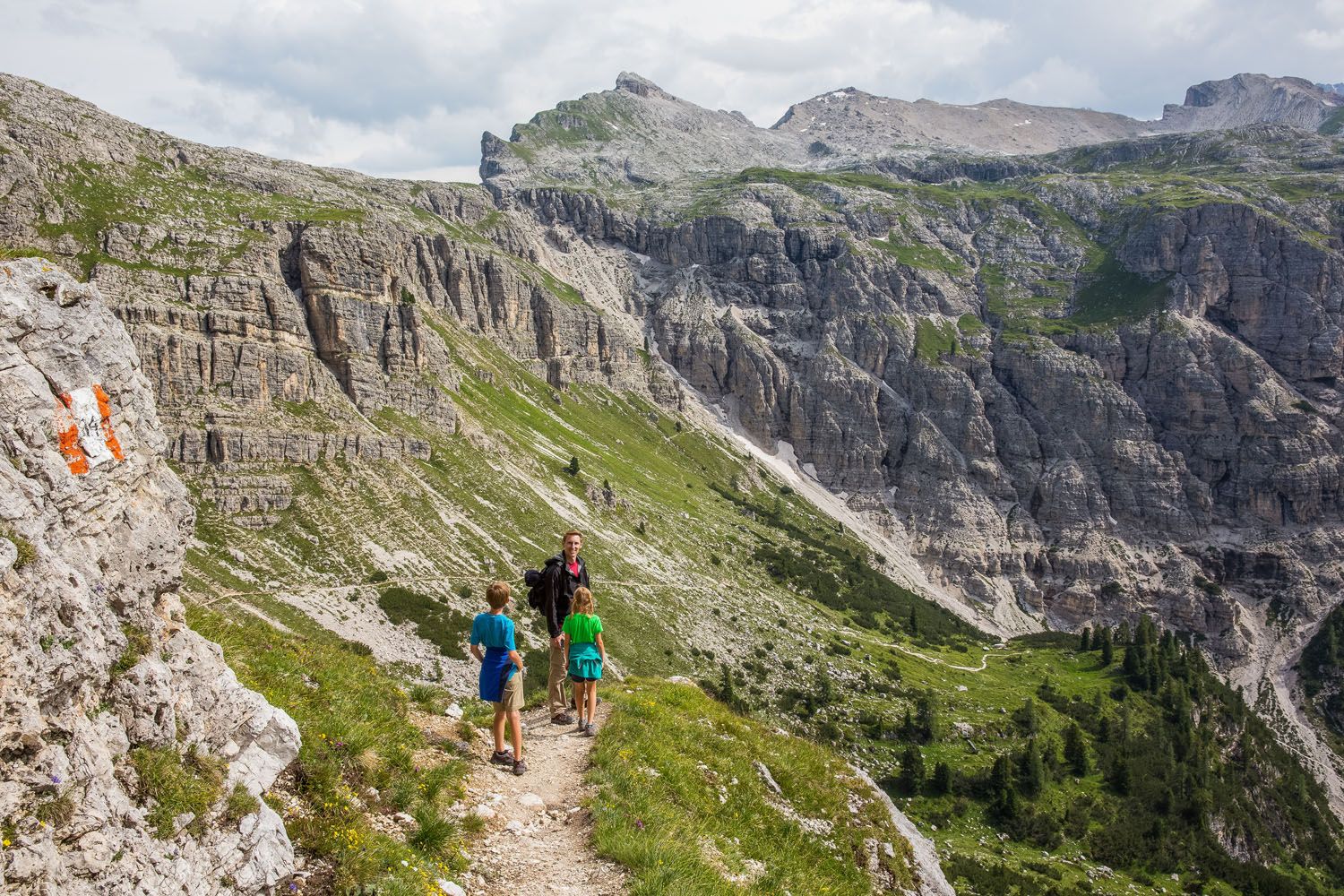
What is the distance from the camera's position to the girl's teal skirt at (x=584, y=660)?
16.6 m

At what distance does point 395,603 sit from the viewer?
79375 mm

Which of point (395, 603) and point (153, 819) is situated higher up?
point (153, 819)

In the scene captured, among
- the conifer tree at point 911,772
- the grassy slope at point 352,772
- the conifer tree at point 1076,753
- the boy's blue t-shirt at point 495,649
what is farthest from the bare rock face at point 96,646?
the conifer tree at point 1076,753

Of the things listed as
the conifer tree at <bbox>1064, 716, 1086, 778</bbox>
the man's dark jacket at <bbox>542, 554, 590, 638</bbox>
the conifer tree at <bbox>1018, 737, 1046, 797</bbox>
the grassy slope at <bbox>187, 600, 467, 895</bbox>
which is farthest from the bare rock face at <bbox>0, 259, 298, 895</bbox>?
the conifer tree at <bbox>1064, 716, 1086, 778</bbox>

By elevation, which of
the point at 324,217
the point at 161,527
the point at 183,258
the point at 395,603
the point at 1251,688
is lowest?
the point at 1251,688

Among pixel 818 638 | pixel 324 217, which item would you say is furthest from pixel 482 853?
pixel 324 217

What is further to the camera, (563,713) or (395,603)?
(395,603)

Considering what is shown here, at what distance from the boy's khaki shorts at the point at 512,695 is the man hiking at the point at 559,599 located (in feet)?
9.25

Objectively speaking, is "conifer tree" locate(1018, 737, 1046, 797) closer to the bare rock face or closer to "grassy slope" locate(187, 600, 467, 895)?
"grassy slope" locate(187, 600, 467, 895)

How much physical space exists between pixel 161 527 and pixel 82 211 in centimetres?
12688

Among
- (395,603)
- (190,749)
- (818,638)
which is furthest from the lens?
(818,638)

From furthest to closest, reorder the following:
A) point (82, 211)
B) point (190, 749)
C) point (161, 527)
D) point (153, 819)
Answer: point (82, 211), point (161, 527), point (190, 749), point (153, 819)

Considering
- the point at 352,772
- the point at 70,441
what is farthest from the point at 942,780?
the point at 70,441

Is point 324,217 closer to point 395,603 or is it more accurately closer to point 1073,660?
point 395,603
